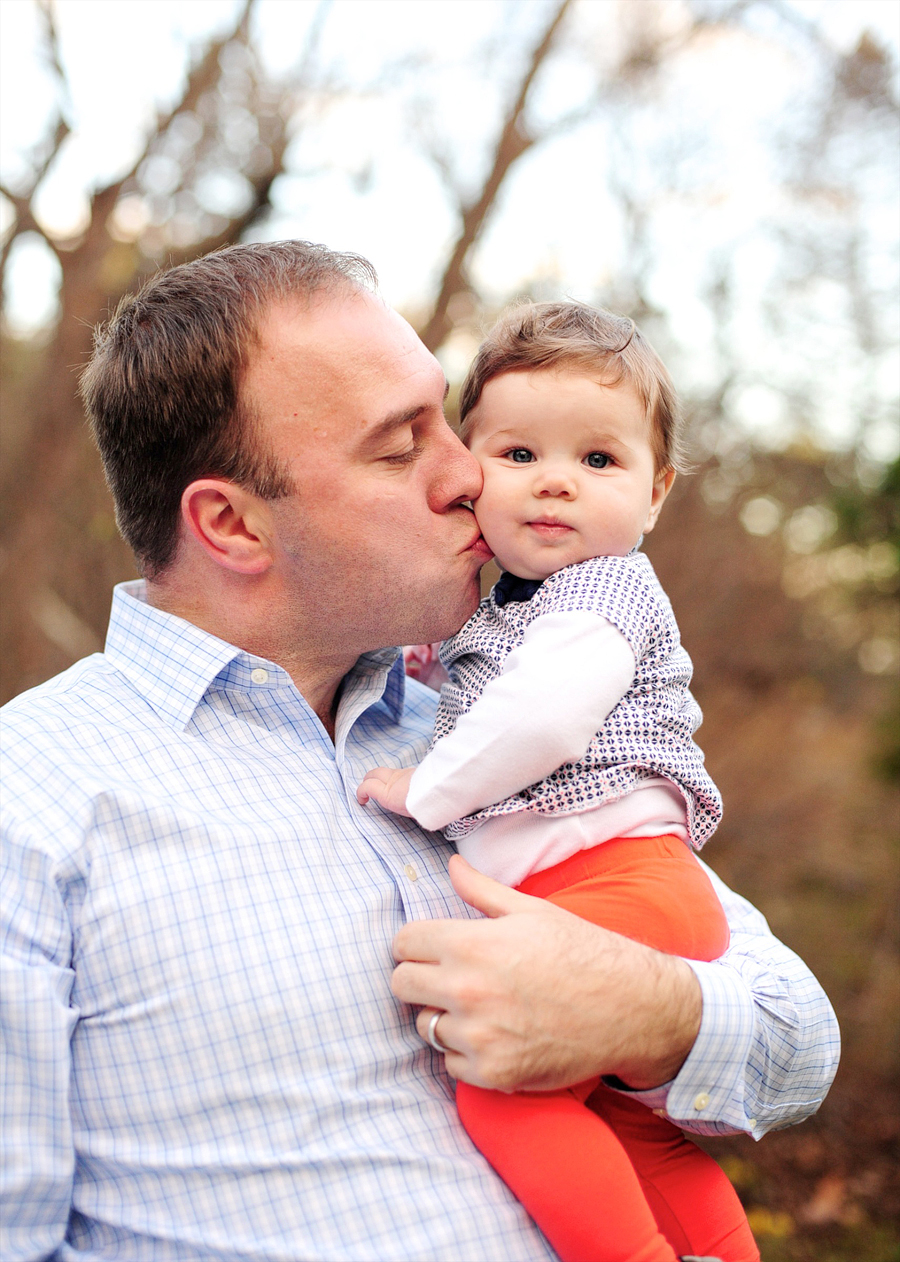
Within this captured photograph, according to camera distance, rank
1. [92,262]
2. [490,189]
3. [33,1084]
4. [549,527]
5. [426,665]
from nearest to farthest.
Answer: [33,1084] → [549,527] → [426,665] → [92,262] → [490,189]

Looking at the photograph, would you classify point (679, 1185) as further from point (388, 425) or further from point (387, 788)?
point (388, 425)

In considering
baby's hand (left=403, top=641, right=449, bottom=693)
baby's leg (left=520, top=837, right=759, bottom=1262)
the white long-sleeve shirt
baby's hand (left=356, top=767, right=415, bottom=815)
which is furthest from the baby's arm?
baby's hand (left=403, top=641, right=449, bottom=693)

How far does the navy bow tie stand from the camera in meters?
1.99

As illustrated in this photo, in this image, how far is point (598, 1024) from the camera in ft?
5.04

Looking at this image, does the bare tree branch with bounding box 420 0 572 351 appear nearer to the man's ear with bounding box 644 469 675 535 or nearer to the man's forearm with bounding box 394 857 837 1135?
the man's ear with bounding box 644 469 675 535

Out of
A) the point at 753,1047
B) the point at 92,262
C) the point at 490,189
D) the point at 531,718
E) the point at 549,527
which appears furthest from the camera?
the point at 490,189

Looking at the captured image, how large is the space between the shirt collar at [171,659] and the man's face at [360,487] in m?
0.20

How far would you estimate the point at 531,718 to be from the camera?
63.9 inches

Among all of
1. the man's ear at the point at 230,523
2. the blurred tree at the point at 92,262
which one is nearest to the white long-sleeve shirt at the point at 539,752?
the man's ear at the point at 230,523

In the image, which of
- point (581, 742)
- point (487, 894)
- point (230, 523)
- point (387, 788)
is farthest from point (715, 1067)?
point (230, 523)

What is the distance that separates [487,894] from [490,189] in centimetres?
480

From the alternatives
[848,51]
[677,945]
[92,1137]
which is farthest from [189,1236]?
[848,51]

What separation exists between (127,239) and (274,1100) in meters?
4.95

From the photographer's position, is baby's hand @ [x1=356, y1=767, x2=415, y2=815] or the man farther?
baby's hand @ [x1=356, y1=767, x2=415, y2=815]
